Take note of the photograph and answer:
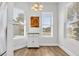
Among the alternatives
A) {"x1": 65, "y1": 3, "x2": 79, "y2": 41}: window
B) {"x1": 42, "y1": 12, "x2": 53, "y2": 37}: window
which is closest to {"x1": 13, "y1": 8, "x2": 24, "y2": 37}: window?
{"x1": 42, "y1": 12, "x2": 53, "y2": 37}: window

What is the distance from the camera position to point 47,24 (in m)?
5.42

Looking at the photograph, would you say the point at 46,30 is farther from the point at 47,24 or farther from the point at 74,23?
the point at 74,23

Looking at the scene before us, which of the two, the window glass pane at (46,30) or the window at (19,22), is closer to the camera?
the window at (19,22)

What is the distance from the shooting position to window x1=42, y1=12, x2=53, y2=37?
17.6 ft

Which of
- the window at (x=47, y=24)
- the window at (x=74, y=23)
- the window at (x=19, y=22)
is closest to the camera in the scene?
the window at (x=74, y=23)

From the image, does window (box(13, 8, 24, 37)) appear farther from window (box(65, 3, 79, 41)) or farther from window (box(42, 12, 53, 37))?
window (box(65, 3, 79, 41))

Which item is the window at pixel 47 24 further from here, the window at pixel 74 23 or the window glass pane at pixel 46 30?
the window at pixel 74 23

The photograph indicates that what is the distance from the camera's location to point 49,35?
17.9 feet

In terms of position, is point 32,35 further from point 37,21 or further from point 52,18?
point 52,18

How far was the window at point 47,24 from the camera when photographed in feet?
17.6

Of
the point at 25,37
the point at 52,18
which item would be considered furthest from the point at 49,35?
the point at 25,37

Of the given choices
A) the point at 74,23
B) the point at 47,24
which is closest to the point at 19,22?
the point at 47,24

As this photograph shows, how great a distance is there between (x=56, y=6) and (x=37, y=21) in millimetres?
1015

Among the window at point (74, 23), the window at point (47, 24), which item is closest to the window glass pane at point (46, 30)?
the window at point (47, 24)
